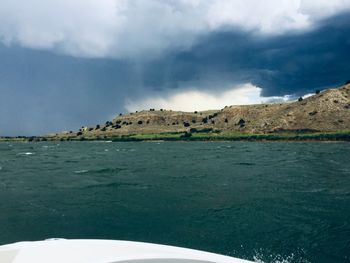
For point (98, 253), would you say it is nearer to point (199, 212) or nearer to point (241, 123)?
point (199, 212)

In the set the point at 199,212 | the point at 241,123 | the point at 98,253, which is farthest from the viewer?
the point at 241,123

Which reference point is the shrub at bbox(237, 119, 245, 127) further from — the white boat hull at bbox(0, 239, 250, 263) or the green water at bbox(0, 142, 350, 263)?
the white boat hull at bbox(0, 239, 250, 263)

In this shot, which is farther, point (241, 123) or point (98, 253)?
point (241, 123)

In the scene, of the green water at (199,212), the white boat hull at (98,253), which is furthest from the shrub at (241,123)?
the white boat hull at (98,253)

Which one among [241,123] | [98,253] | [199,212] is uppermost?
[241,123]

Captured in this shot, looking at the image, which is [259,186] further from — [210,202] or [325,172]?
[325,172]

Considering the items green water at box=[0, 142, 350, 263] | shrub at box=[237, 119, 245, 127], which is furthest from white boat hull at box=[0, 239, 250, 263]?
shrub at box=[237, 119, 245, 127]

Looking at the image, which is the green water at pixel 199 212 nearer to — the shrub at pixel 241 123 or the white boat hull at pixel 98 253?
the white boat hull at pixel 98 253

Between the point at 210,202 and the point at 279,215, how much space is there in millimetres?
5019

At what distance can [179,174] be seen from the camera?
4016cm

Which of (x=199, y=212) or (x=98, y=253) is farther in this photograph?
(x=199, y=212)

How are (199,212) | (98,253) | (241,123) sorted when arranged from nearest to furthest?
1. (98,253)
2. (199,212)
3. (241,123)

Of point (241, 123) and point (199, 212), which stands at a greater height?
point (241, 123)

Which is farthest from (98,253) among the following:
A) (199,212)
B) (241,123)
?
(241,123)
